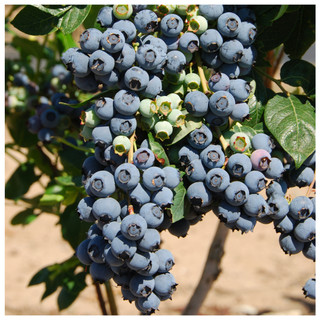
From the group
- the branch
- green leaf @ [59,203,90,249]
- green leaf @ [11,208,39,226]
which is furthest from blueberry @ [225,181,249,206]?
green leaf @ [11,208,39,226]

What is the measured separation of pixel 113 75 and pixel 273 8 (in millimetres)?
334

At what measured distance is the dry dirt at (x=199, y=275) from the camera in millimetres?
2525

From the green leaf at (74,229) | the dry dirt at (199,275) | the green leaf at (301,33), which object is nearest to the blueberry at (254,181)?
the green leaf at (301,33)

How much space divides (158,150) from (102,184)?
0.32 feet

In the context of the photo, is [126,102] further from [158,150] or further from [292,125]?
[292,125]

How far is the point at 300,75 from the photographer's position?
0.88m

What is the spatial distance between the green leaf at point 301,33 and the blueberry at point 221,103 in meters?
0.30

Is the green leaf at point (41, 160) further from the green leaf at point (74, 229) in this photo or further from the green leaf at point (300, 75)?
the green leaf at point (300, 75)

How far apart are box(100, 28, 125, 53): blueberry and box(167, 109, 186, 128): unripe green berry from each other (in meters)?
0.12

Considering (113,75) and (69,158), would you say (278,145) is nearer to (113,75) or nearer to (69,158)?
(113,75)

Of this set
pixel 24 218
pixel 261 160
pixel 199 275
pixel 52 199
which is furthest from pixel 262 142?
pixel 199 275

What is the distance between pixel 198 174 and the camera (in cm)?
72
